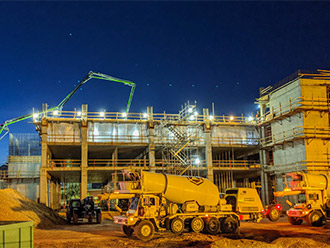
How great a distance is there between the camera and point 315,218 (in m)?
20.4

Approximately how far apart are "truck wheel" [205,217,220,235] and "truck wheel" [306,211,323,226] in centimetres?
660

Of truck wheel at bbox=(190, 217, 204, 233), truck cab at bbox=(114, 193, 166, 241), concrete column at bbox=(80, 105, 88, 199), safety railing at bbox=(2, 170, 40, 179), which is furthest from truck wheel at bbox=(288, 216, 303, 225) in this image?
safety railing at bbox=(2, 170, 40, 179)

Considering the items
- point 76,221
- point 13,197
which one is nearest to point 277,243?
point 76,221

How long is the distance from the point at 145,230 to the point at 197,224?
3.00 meters

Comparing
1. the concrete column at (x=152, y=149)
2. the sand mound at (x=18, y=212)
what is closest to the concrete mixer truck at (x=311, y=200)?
the concrete column at (x=152, y=149)

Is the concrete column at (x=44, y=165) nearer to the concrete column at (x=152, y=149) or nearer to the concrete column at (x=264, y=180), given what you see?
the concrete column at (x=152, y=149)

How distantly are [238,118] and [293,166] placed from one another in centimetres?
1078

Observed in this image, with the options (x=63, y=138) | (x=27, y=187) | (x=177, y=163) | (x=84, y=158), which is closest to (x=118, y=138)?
(x=84, y=158)

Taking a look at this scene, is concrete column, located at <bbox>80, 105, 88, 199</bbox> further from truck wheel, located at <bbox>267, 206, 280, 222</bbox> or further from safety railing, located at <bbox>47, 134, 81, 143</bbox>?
truck wheel, located at <bbox>267, 206, 280, 222</bbox>

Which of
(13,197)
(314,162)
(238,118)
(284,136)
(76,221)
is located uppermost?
(238,118)

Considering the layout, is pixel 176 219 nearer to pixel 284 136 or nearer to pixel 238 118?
pixel 284 136

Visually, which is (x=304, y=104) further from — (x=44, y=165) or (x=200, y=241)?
(x=44, y=165)

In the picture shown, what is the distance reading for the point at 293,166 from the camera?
32.3 meters

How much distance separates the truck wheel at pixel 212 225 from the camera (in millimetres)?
17062
